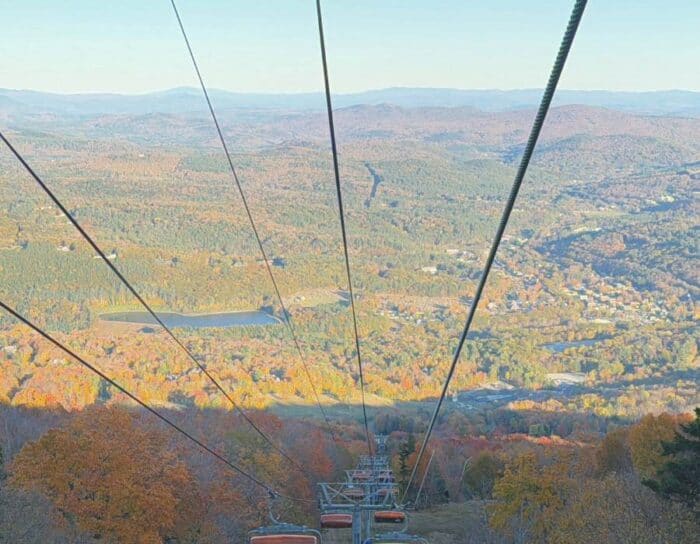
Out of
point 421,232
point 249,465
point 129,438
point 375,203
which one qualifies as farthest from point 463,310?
point 129,438

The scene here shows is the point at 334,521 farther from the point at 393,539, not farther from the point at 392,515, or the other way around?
the point at 393,539

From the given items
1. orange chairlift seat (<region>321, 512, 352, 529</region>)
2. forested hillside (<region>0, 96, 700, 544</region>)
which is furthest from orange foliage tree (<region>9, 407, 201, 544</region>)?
orange chairlift seat (<region>321, 512, 352, 529</region>)

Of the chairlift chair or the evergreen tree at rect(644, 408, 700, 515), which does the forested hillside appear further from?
the chairlift chair

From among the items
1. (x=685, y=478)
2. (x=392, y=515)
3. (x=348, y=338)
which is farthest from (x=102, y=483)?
(x=348, y=338)

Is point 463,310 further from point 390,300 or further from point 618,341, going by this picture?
point 618,341

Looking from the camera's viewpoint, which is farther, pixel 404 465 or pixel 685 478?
pixel 404 465

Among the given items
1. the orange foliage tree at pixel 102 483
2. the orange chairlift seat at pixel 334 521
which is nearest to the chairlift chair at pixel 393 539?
the orange chairlift seat at pixel 334 521

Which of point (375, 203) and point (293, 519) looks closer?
point (293, 519)

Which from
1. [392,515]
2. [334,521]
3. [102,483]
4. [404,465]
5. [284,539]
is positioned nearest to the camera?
[284,539]
